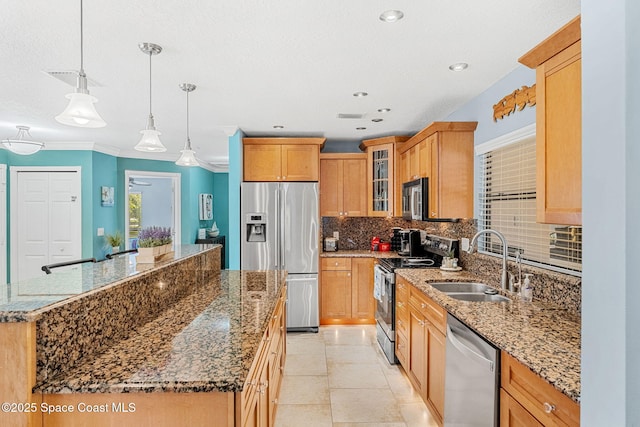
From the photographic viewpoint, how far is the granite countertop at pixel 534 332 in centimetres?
128

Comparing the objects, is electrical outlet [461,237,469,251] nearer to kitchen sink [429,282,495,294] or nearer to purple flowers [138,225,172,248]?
kitchen sink [429,282,495,294]

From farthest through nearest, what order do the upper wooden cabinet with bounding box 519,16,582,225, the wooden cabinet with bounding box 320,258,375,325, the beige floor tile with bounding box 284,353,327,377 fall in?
the wooden cabinet with bounding box 320,258,375,325 < the beige floor tile with bounding box 284,353,327,377 < the upper wooden cabinet with bounding box 519,16,582,225

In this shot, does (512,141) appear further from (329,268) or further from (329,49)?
(329,268)

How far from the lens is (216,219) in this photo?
850 centimetres

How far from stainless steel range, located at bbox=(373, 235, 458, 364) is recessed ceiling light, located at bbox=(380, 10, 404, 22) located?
227 centimetres

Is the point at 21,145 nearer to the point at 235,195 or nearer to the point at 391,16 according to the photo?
the point at 235,195

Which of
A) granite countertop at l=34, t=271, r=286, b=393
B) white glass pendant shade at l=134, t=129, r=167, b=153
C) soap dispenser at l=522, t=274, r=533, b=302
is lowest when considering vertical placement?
granite countertop at l=34, t=271, r=286, b=393

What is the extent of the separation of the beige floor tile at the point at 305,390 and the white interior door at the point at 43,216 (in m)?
4.18

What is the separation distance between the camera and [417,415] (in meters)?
2.67

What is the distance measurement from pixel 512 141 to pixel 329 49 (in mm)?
1469

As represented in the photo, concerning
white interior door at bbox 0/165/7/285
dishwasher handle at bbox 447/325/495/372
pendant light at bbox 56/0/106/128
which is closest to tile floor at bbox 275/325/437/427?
dishwasher handle at bbox 447/325/495/372

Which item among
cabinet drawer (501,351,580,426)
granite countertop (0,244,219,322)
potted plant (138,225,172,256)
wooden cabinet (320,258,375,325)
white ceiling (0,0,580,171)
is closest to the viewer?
granite countertop (0,244,219,322)

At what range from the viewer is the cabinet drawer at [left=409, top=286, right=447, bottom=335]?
2.29 meters

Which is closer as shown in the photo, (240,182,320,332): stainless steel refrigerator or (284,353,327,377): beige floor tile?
(284,353,327,377): beige floor tile
